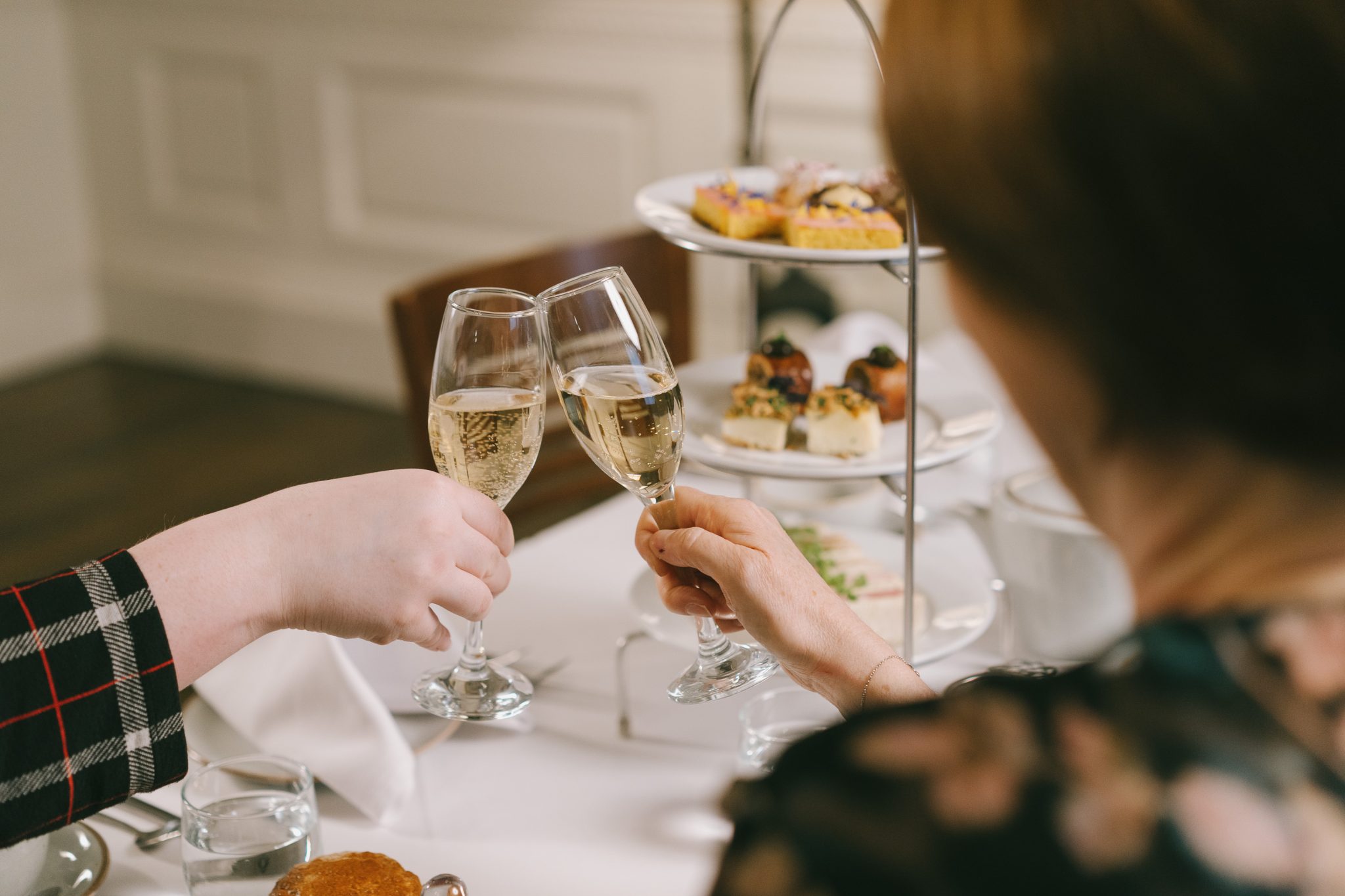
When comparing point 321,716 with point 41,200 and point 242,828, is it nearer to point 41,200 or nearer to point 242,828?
point 242,828

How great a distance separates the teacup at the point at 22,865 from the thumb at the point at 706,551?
0.50 m

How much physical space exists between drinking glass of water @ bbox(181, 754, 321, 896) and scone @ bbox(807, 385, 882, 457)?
0.62m

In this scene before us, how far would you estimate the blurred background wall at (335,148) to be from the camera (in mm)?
3865

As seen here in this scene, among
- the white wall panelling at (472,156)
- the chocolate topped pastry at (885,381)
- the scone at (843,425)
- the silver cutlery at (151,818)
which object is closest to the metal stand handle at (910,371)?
the scone at (843,425)

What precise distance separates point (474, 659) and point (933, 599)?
0.57 m

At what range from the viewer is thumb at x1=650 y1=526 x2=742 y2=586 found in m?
0.98

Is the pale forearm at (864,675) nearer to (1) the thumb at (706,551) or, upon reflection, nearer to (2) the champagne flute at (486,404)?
(1) the thumb at (706,551)

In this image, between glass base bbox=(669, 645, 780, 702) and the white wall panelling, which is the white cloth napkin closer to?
glass base bbox=(669, 645, 780, 702)

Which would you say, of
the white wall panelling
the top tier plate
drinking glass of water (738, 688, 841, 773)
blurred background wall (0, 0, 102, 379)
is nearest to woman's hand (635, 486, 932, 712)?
drinking glass of water (738, 688, 841, 773)

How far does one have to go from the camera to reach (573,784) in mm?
1173

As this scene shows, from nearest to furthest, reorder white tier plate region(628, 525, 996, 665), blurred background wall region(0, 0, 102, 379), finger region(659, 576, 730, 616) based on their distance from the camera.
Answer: finger region(659, 576, 730, 616) < white tier plate region(628, 525, 996, 665) < blurred background wall region(0, 0, 102, 379)

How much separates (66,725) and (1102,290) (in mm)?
684

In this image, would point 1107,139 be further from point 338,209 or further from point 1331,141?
point 338,209

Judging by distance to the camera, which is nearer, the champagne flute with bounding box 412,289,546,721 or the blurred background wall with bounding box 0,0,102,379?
the champagne flute with bounding box 412,289,546,721
